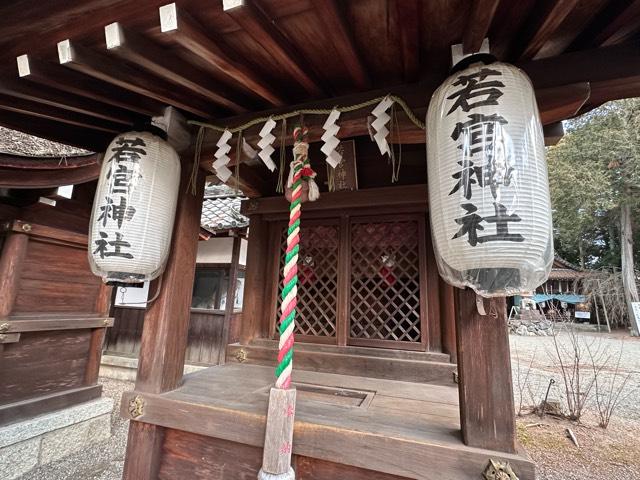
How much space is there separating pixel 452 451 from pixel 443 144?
5.02 feet

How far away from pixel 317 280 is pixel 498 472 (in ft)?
7.62

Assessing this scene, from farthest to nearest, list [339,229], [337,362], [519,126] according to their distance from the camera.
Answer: [339,229] → [337,362] → [519,126]

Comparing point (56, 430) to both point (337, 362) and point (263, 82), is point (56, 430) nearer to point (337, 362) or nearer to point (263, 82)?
point (337, 362)

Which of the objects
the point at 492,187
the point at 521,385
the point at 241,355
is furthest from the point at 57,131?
the point at 521,385

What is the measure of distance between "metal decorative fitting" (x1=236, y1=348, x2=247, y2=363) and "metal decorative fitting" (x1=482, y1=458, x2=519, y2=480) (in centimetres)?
251

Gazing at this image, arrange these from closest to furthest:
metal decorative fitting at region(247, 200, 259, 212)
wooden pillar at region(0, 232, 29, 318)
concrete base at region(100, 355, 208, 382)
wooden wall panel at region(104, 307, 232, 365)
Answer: metal decorative fitting at region(247, 200, 259, 212), wooden pillar at region(0, 232, 29, 318), wooden wall panel at region(104, 307, 232, 365), concrete base at region(100, 355, 208, 382)

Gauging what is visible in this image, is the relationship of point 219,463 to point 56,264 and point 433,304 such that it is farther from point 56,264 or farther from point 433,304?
point 56,264

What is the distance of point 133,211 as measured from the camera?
2092 millimetres

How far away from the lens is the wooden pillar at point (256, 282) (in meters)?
3.40

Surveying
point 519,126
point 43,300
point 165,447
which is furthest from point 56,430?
point 519,126

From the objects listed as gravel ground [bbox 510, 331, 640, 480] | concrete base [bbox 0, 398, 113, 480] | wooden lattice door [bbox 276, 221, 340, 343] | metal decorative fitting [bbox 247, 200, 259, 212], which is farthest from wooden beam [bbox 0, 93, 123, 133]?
gravel ground [bbox 510, 331, 640, 480]

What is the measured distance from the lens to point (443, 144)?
1529 millimetres

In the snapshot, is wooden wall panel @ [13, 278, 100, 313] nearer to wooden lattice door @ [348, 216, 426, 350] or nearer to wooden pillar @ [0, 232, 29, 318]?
wooden pillar @ [0, 232, 29, 318]

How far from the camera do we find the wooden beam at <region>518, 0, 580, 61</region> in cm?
138
